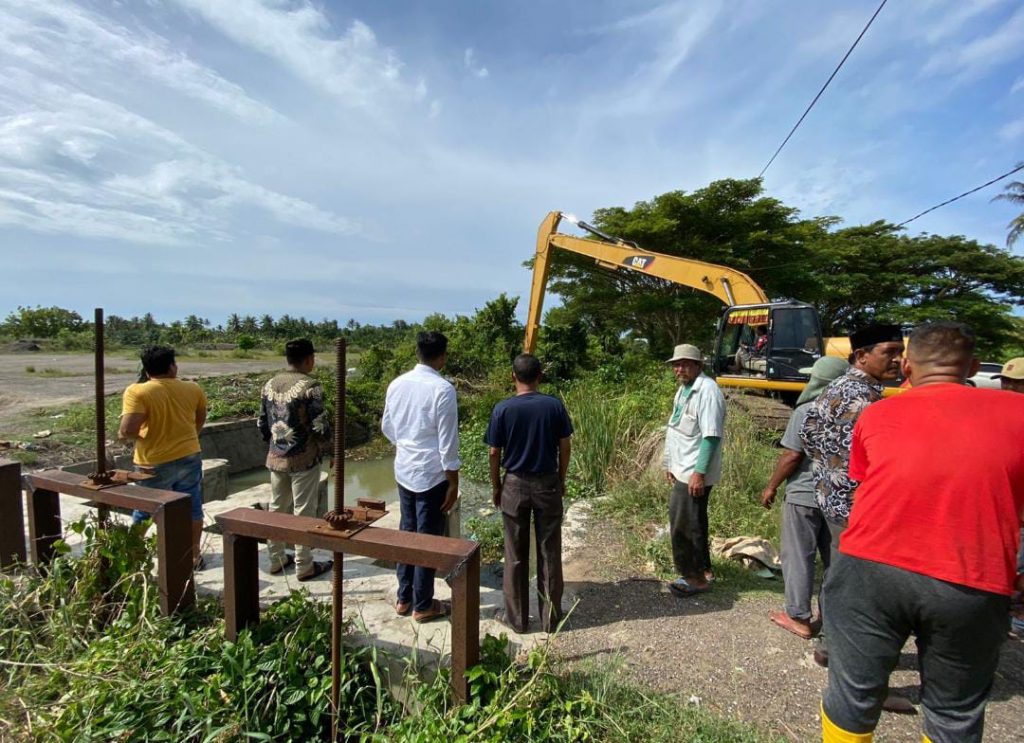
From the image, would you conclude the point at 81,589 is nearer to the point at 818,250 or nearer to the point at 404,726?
the point at 404,726

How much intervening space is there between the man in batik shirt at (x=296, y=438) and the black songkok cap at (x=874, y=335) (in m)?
3.12

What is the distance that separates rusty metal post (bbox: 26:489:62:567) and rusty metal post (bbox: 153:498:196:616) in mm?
1005

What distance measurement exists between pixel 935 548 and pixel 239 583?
2.71 m

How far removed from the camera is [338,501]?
1.89 metres

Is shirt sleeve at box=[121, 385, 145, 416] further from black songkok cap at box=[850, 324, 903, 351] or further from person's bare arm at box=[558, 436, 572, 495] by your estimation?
black songkok cap at box=[850, 324, 903, 351]

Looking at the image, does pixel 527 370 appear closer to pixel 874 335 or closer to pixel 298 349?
pixel 298 349

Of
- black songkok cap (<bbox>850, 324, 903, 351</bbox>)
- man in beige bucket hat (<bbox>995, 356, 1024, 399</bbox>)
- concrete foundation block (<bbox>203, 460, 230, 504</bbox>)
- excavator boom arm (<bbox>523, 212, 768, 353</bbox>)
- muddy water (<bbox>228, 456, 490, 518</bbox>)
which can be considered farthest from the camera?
excavator boom arm (<bbox>523, 212, 768, 353</bbox>)

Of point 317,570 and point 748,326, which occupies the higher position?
point 748,326

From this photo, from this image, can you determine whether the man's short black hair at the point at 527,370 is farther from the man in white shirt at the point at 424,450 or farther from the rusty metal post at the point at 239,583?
the rusty metal post at the point at 239,583

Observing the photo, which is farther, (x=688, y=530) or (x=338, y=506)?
(x=688, y=530)

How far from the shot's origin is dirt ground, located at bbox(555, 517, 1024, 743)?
2.29 meters

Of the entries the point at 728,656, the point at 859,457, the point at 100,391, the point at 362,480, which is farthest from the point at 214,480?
the point at 859,457

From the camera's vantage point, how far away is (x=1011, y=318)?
1817 cm

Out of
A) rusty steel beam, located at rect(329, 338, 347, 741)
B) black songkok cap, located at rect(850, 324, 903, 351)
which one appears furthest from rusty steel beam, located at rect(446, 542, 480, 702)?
black songkok cap, located at rect(850, 324, 903, 351)
